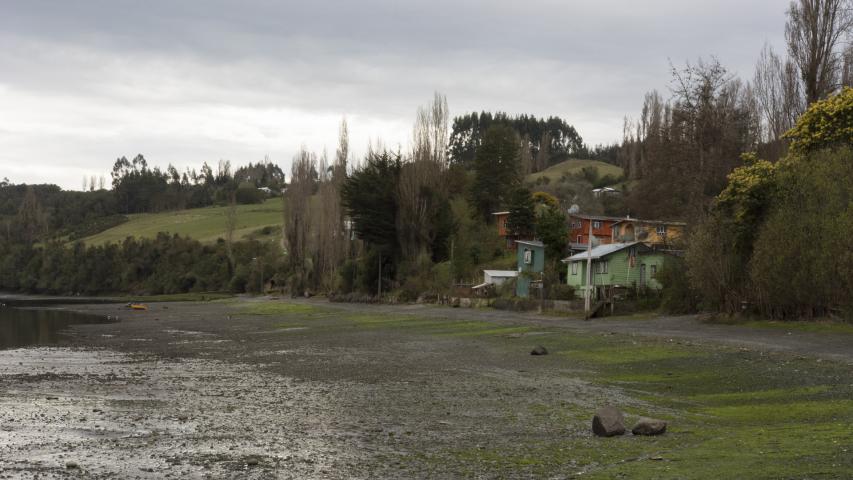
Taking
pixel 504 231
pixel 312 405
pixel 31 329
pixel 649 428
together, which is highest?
pixel 504 231

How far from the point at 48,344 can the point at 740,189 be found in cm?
3950

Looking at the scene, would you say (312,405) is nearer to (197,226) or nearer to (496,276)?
(496,276)

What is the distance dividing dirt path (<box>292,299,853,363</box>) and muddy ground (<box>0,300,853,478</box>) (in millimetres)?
195

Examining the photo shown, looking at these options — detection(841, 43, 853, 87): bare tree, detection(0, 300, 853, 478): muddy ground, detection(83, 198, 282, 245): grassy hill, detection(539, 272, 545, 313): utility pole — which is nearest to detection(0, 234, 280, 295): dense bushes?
detection(83, 198, 282, 245): grassy hill

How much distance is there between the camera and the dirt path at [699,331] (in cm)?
2817

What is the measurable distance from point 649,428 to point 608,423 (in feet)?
2.51

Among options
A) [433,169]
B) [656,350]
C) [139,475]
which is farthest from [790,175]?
[433,169]

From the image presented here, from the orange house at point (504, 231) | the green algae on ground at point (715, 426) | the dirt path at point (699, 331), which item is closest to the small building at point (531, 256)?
the orange house at point (504, 231)

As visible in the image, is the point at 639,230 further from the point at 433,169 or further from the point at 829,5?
the point at 829,5

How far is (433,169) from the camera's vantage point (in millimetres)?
89000

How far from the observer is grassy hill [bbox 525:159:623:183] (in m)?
166

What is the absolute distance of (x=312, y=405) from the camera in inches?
773

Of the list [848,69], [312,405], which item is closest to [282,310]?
[848,69]

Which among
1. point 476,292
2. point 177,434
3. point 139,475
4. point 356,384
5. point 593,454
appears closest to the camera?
point 139,475
